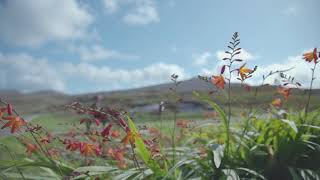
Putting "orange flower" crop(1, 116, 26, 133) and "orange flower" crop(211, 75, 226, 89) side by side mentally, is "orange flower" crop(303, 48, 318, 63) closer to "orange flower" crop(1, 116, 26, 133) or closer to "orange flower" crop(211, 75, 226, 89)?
"orange flower" crop(211, 75, 226, 89)

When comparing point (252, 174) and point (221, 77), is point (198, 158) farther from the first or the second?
point (221, 77)

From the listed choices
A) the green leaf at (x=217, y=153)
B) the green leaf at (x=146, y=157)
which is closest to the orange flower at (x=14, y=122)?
the green leaf at (x=146, y=157)

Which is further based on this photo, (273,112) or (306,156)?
(273,112)

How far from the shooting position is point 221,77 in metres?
3.18

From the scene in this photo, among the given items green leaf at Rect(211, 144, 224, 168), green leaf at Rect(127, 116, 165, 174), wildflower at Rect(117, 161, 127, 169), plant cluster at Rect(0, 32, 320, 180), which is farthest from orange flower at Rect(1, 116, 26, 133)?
green leaf at Rect(211, 144, 224, 168)

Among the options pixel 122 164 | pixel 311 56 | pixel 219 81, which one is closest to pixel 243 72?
pixel 219 81

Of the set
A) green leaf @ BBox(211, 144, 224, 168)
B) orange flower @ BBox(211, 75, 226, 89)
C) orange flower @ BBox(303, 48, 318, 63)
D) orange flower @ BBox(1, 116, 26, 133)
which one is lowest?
green leaf @ BBox(211, 144, 224, 168)

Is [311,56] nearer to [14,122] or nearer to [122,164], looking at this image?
[122,164]

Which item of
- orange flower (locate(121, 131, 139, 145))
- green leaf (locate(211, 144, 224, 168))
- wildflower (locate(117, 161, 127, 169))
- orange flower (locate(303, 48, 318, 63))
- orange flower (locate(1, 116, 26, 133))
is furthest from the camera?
wildflower (locate(117, 161, 127, 169))

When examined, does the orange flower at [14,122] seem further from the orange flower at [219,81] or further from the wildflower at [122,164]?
the orange flower at [219,81]

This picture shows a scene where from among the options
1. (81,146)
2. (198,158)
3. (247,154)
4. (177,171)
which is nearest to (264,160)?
(247,154)

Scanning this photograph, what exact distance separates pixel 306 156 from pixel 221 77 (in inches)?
44.5

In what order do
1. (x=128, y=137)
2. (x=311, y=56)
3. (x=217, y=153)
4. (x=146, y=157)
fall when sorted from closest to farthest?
1. (x=128, y=137)
2. (x=146, y=157)
3. (x=217, y=153)
4. (x=311, y=56)

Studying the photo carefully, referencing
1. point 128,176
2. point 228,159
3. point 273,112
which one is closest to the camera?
point 128,176
